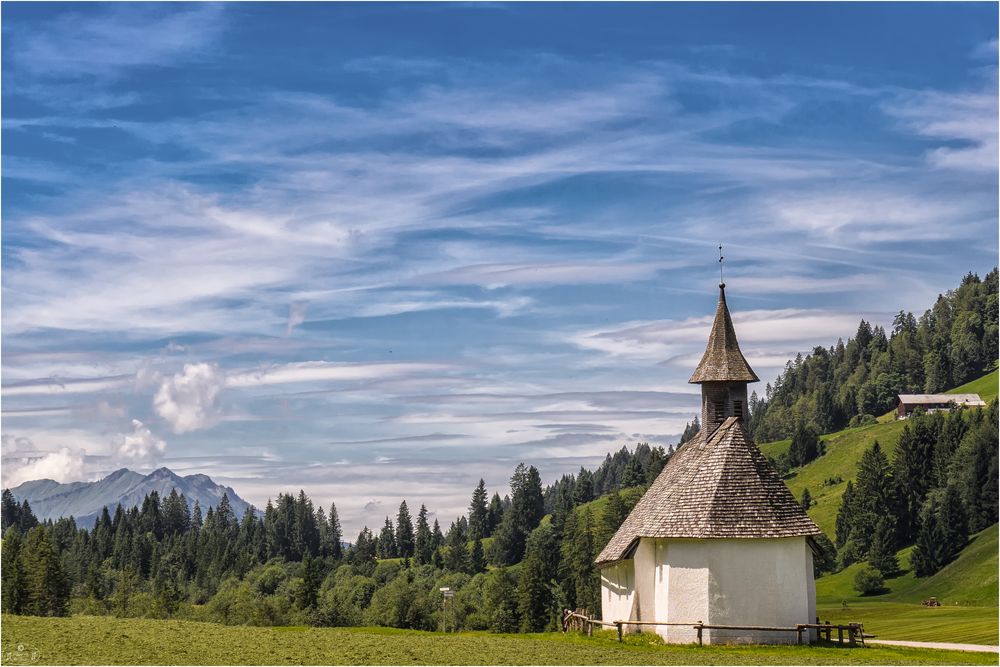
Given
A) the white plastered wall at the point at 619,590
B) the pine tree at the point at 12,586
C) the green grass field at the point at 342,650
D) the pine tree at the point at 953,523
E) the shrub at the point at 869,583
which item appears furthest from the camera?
the pine tree at the point at 953,523

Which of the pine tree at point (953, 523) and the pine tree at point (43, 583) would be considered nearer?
the pine tree at point (43, 583)

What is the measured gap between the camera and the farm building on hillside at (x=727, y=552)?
172ft

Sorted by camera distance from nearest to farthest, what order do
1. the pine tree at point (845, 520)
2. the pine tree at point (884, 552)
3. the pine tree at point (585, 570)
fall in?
the pine tree at point (585, 570) < the pine tree at point (884, 552) < the pine tree at point (845, 520)

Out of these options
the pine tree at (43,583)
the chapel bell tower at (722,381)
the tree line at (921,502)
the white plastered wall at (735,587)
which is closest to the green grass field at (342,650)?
the white plastered wall at (735,587)

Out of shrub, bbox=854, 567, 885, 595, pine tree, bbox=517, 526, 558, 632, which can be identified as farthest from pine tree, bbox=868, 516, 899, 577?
pine tree, bbox=517, 526, 558, 632

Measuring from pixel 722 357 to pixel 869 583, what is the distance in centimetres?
10825

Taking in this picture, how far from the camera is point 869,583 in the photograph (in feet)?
520

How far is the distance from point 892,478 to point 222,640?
164 metres

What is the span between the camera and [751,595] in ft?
173

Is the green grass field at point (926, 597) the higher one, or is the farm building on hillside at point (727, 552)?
the farm building on hillside at point (727, 552)

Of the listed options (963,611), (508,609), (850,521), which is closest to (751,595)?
(963,611)

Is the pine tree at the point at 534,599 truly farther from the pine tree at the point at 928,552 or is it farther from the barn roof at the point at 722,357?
the barn roof at the point at 722,357

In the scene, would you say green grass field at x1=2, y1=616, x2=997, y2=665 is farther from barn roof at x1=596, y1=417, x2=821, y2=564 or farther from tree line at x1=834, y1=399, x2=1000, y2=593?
tree line at x1=834, y1=399, x2=1000, y2=593

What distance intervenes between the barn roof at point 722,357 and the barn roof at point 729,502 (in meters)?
5.74
